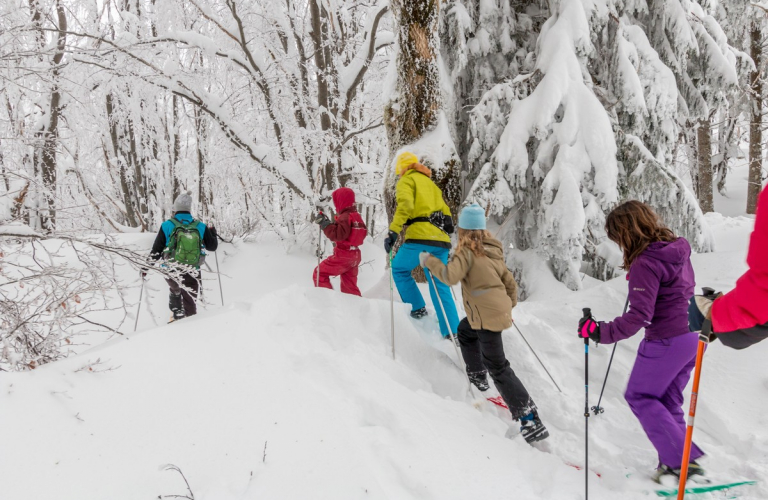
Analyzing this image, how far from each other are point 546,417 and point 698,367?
1.69m

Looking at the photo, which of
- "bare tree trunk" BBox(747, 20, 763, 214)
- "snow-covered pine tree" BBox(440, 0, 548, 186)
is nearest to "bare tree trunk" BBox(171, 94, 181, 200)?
"snow-covered pine tree" BBox(440, 0, 548, 186)

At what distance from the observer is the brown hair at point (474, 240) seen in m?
Result: 3.56

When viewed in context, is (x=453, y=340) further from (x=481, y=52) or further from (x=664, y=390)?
(x=481, y=52)

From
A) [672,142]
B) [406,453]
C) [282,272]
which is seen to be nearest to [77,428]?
[406,453]

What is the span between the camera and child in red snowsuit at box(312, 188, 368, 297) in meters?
5.56

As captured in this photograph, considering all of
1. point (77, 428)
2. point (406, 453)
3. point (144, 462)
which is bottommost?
point (406, 453)

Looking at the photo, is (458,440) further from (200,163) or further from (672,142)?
(200,163)

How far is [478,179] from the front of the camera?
6.04m

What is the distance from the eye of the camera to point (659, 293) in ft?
10.1

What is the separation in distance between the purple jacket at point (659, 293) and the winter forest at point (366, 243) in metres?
1.04

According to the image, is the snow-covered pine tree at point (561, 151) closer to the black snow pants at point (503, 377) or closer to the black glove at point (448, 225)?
the black glove at point (448, 225)

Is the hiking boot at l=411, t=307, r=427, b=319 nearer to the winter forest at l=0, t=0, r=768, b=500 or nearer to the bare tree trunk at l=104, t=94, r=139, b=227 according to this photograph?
the winter forest at l=0, t=0, r=768, b=500

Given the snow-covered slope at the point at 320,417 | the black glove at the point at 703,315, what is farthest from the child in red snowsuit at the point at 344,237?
the black glove at the point at 703,315

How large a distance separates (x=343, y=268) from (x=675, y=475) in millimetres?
3866
